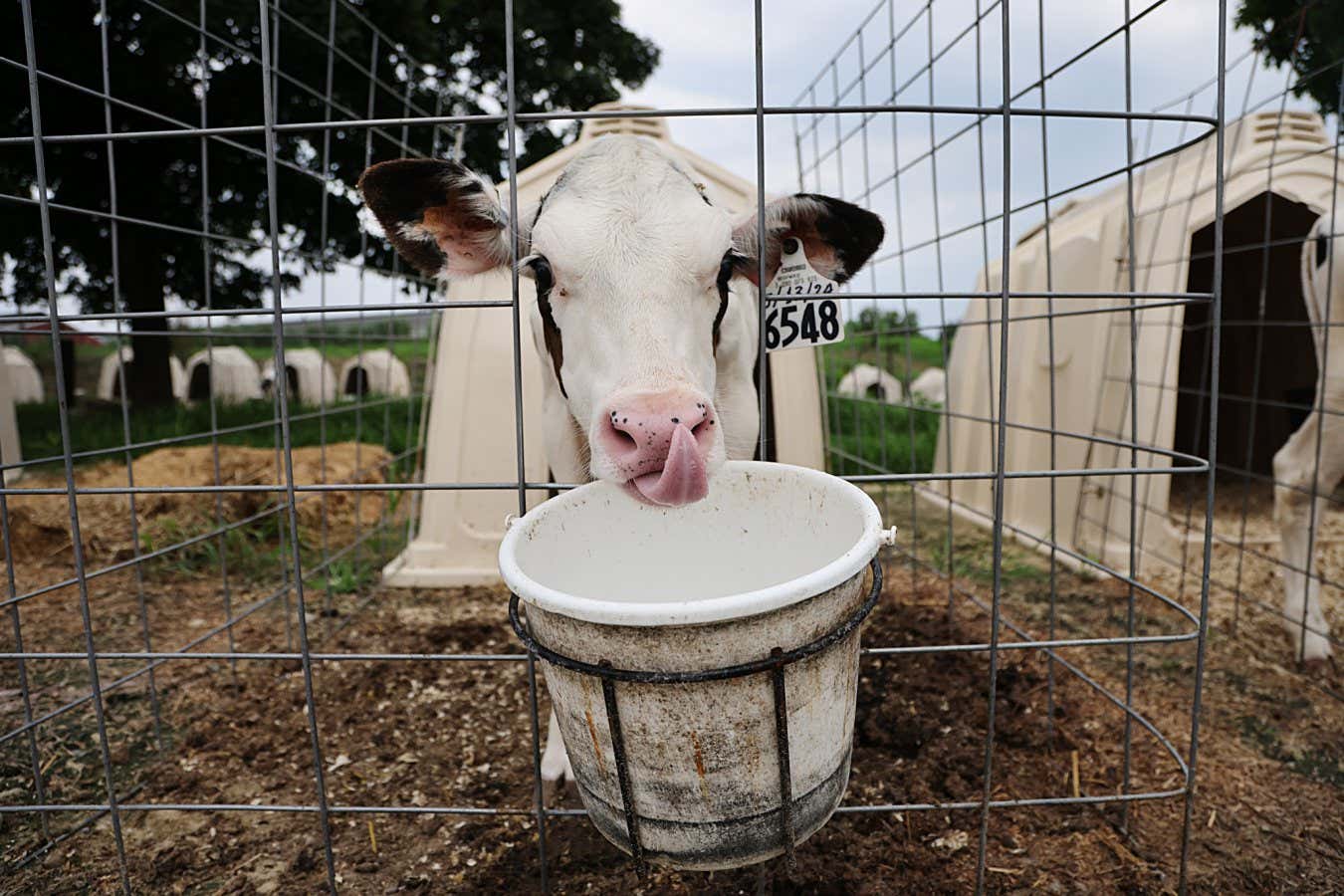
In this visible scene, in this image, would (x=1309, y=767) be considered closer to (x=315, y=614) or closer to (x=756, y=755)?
(x=756, y=755)

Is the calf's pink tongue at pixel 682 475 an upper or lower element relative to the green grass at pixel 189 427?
upper

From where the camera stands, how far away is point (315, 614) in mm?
4594

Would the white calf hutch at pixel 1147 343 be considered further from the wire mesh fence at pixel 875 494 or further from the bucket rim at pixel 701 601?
the bucket rim at pixel 701 601

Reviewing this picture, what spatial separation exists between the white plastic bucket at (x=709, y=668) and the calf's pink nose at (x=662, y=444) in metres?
0.09

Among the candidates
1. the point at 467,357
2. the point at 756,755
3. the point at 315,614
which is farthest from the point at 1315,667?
the point at 315,614

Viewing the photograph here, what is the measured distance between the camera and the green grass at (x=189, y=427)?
28.6 ft

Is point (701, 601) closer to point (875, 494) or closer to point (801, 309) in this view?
point (801, 309)

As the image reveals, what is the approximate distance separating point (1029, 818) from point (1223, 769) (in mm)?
883

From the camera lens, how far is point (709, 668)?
129 cm

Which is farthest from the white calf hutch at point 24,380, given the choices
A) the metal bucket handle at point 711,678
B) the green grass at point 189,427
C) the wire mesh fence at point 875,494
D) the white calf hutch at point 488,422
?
the metal bucket handle at point 711,678

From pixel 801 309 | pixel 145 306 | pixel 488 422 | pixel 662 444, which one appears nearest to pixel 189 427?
pixel 145 306

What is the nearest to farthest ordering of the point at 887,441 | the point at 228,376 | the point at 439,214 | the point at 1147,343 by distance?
1. the point at 439,214
2. the point at 1147,343
3. the point at 887,441
4. the point at 228,376

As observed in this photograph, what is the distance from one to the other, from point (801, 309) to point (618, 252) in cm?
59

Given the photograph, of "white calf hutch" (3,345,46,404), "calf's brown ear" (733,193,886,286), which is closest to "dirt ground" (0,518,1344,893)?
"calf's brown ear" (733,193,886,286)
